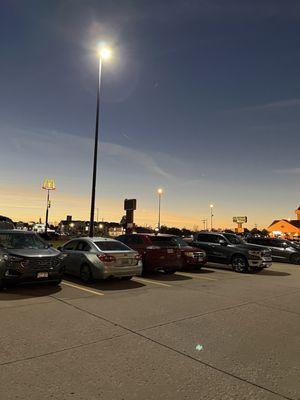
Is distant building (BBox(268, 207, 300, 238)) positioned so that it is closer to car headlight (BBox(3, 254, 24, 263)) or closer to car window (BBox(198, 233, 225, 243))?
car window (BBox(198, 233, 225, 243))

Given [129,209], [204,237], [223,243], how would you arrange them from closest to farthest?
[223,243], [204,237], [129,209]

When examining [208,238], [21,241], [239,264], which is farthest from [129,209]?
[21,241]

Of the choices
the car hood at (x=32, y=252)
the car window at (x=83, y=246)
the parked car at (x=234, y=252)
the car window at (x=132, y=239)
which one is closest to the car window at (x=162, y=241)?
the car window at (x=132, y=239)

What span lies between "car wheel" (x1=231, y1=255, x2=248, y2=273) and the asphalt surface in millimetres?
6321

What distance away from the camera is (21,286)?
1036 centimetres

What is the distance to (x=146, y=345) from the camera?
5602mm

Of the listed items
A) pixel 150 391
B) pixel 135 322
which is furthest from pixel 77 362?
pixel 135 322

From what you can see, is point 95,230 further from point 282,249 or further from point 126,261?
point 126,261

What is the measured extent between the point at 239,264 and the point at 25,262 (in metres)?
10.3

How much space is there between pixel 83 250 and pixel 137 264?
1.81 m

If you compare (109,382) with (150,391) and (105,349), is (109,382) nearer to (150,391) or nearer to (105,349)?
(150,391)

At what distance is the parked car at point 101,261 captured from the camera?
1086 cm

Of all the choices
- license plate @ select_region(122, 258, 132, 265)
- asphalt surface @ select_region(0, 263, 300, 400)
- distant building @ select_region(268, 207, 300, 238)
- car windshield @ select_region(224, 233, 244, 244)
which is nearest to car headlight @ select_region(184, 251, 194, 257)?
car windshield @ select_region(224, 233, 244, 244)

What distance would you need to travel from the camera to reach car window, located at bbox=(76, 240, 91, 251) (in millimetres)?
11717
